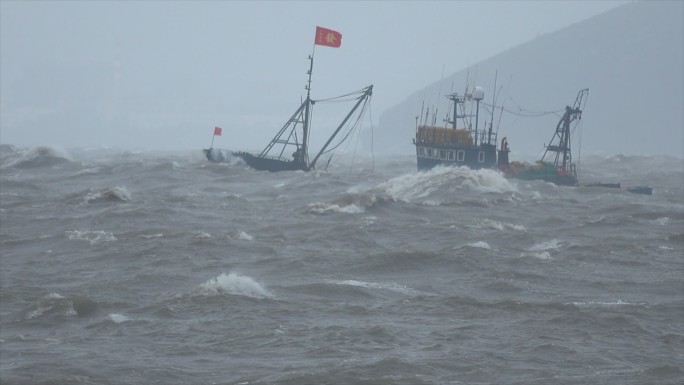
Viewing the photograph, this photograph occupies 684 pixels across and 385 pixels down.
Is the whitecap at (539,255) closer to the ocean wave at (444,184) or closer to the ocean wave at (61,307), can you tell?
the ocean wave at (61,307)

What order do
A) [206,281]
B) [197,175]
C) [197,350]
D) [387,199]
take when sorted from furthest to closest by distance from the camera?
[197,175]
[387,199]
[206,281]
[197,350]

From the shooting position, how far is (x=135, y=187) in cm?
5538

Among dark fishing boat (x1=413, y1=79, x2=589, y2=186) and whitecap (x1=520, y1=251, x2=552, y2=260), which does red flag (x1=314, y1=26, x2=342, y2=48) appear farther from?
whitecap (x1=520, y1=251, x2=552, y2=260)

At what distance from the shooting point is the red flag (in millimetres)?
64688

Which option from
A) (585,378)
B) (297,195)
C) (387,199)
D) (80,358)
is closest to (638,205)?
(387,199)

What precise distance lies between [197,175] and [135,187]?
9428 mm

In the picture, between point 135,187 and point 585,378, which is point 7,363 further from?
point 135,187

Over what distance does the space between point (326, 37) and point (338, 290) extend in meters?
40.3

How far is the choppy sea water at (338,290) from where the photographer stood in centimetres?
1955

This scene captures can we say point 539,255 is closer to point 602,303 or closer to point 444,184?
point 602,303

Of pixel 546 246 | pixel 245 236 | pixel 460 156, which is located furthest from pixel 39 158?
pixel 546 246

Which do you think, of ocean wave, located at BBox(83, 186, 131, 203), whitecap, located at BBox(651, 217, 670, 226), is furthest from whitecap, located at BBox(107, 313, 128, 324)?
whitecap, located at BBox(651, 217, 670, 226)

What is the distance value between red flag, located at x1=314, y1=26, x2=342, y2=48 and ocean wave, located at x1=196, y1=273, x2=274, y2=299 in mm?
39612

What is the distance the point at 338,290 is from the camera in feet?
86.8
